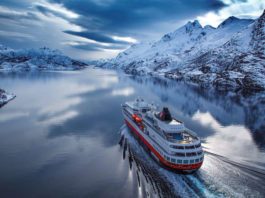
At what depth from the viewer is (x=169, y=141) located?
42.4 metres

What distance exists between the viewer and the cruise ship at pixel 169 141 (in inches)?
1581

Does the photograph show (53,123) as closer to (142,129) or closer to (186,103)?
(142,129)

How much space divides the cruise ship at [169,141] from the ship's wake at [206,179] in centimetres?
203

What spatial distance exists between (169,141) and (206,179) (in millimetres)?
9420

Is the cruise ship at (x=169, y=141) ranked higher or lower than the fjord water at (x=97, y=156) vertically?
higher

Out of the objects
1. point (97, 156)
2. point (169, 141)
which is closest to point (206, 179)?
point (169, 141)

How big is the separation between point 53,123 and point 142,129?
3595 cm

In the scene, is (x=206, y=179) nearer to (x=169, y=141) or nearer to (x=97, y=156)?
(x=169, y=141)

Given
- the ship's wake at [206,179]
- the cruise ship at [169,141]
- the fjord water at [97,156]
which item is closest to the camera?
the ship's wake at [206,179]

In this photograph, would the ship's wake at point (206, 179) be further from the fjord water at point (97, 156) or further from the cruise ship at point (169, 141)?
the cruise ship at point (169, 141)

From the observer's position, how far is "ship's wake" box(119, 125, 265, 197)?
3612cm

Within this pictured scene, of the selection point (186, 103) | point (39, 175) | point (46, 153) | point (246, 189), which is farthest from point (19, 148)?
point (186, 103)

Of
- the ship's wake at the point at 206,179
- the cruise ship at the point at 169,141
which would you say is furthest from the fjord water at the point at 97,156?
the cruise ship at the point at 169,141

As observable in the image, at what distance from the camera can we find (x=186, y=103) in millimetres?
119562
